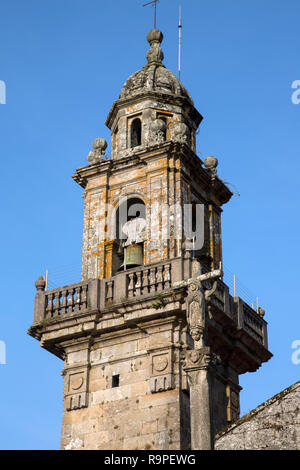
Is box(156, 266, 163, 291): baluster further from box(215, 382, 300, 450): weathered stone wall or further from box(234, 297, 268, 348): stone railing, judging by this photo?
box(215, 382, 300, 450): weathered stone wall

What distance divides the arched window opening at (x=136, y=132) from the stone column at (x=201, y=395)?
41.8ft

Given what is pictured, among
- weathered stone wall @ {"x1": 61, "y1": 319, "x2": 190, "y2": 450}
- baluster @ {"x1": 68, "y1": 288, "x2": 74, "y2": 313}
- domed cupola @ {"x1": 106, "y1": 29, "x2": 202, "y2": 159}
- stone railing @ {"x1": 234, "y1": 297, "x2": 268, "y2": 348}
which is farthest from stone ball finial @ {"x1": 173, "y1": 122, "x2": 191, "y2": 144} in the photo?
weathered stone wall @ {"x1": 61, "y1": 319, "x2": 190, "y2": 450}

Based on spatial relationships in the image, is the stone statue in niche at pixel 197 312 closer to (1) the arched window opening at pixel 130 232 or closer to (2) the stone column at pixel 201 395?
(2) the stone column at pixel 201 395

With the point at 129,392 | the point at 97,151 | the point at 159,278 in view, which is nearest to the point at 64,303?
the point at 159,278

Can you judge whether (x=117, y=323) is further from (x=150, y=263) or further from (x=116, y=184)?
(x=116, y=184)

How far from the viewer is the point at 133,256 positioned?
28.5m

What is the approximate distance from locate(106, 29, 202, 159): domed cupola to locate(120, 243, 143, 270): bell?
3013 mm

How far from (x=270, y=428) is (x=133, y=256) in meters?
10.5

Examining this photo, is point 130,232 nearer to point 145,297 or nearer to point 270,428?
point 145,297

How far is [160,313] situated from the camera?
2570cm

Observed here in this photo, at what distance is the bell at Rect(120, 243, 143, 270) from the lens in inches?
1117

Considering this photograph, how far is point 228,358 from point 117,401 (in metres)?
3.65

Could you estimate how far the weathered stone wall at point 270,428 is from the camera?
18.6 metres
